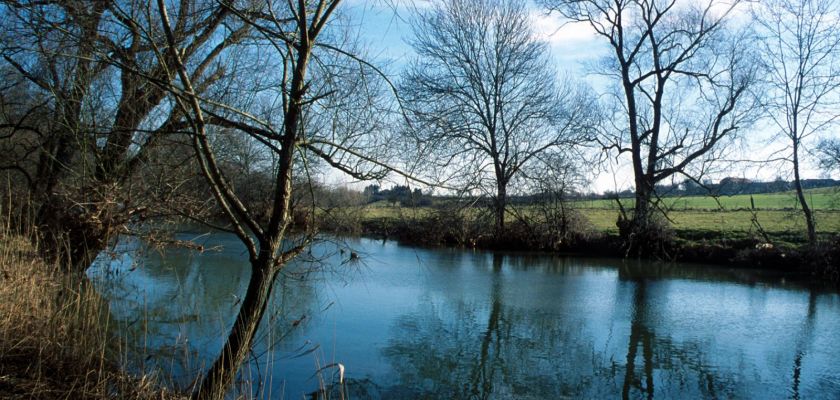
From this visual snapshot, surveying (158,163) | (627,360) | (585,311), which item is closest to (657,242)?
(585,311)

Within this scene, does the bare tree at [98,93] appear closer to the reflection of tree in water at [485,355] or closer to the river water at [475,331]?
the river water at [475,331]

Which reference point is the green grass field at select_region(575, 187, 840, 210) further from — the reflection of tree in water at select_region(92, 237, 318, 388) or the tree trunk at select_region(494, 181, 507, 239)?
the reflection of tree in water at select_region(92, 237, 318, 388)

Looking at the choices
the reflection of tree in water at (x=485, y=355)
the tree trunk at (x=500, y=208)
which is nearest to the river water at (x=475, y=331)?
the reflection of tree in water at (x=485, y=355)

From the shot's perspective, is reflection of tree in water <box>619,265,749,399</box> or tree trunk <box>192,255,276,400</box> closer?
tree trunk <box>192,255,276,400</box>

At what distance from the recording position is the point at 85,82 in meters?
5.86

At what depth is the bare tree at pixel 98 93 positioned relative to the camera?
13.4 feet

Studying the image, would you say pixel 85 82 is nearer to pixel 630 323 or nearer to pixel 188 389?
pixel 188 389

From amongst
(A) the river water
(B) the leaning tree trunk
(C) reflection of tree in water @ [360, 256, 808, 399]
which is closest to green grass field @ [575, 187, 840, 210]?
(B) the leaning tree trunk

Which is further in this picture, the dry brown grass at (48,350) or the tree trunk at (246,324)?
the dry brown grass at (48,350)

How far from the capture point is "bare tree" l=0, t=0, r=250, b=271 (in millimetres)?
4070

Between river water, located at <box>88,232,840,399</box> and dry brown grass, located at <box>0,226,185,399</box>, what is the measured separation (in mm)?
264

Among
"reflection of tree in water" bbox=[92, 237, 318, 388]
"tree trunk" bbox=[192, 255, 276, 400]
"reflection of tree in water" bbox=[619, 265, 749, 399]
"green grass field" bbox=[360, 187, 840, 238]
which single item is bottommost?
"reflection of tree in water" bbox=[619, 265, 749, 399]

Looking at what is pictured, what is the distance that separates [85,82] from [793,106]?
61.3 ft

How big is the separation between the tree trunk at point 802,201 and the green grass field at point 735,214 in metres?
0.38
